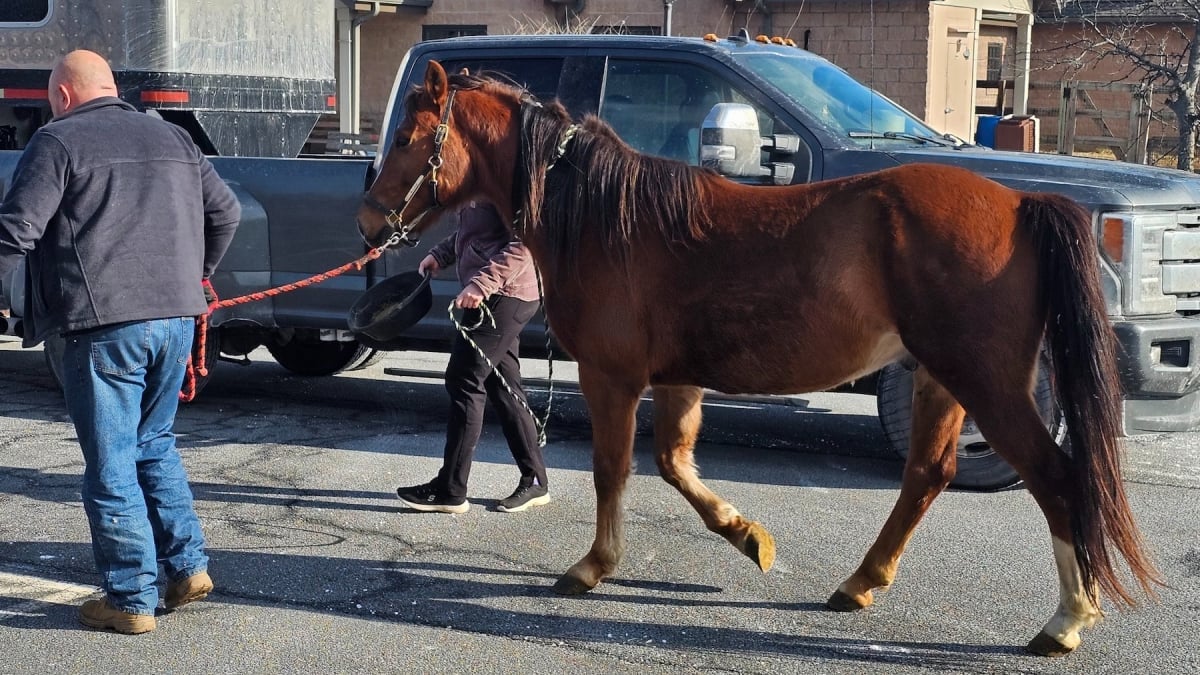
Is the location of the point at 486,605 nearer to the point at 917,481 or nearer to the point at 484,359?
the point at 484,359

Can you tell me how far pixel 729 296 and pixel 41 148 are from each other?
2.33m

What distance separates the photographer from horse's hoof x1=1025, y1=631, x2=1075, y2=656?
14.2 feet

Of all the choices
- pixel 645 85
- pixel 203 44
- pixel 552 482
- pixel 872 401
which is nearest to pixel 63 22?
pixel 203 44

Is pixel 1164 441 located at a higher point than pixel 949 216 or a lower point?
lower

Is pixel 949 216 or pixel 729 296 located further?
pixel 729 296

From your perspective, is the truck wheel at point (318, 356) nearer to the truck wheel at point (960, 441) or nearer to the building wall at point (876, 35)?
the truck wheel at point (960, 441)

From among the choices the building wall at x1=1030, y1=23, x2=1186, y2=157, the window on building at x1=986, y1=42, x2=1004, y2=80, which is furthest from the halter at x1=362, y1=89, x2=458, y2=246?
the window on building at x1=986, y1=42, x2=1004, y2=80

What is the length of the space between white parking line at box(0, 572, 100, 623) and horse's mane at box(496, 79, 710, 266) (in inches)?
84.7

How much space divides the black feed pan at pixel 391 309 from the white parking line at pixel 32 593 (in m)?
1.76

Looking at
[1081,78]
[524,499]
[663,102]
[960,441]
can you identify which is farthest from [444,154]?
[1081,78]

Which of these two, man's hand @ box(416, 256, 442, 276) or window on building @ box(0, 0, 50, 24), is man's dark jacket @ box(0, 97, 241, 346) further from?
window on building @ box(0, 0, 50, 24)

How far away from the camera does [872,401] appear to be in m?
8.64

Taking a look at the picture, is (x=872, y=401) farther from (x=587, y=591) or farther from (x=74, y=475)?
(x=74, y=475)

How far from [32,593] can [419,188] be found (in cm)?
208
